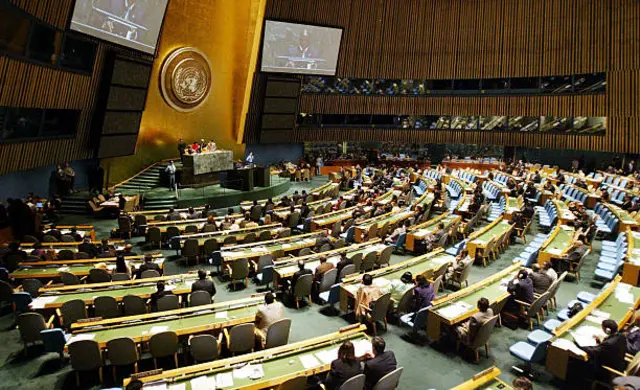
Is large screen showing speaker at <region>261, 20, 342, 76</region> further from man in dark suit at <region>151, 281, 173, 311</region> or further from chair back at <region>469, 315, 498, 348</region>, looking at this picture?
chair back at <region>469, 315, 498, 348</region>

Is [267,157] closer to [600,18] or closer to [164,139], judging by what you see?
[164,139]

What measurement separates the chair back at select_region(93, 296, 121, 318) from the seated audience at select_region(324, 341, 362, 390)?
3922 millimetres

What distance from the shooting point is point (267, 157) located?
90.9 feet

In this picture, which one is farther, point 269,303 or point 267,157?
point 267,157

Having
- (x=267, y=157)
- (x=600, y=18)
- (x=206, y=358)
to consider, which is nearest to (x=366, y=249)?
(x=206, y=358)

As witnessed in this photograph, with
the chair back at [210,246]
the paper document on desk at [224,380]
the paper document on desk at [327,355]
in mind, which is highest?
the chair back at [210,246]

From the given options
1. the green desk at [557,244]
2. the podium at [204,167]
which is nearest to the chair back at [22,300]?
the green desk at [557,244]

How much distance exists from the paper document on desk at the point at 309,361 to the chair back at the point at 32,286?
5.42 m

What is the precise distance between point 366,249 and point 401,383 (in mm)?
4542

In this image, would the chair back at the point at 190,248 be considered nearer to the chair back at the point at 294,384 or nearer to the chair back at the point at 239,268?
the chair back at the point at 239,268

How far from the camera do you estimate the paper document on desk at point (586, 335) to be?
5.57 m

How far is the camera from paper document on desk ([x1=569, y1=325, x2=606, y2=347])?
557 centimetres

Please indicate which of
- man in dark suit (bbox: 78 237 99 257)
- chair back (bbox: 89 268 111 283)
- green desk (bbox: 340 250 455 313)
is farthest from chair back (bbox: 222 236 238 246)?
green desk (bbox: 340 250 455 313)

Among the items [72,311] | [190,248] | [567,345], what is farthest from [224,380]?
[190,248]
